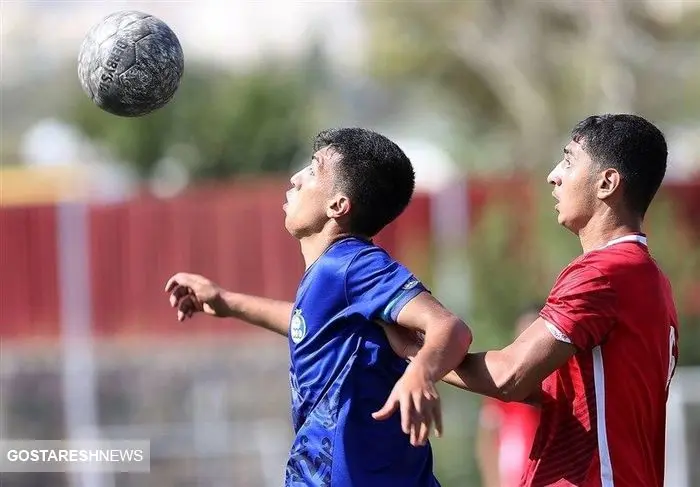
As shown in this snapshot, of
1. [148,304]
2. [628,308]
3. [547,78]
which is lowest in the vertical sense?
[628,308]

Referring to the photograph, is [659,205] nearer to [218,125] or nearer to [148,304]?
[148,304]

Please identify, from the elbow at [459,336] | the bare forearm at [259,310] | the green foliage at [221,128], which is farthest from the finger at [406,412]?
the green foliage at [221,128]

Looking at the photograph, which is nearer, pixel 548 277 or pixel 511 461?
pixel 511 461

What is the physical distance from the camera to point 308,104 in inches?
1211

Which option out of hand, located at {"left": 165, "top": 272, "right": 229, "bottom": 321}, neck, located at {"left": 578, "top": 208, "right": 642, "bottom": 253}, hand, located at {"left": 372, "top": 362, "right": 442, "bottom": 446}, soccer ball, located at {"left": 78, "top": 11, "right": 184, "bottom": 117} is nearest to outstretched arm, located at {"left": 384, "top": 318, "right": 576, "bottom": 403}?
hand, located at {"left": 372, "top": 362, "right": 442, "bottom": 446}

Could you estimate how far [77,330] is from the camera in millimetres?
14562

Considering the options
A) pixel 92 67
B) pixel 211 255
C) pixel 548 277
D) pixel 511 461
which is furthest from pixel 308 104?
pixel 92 67

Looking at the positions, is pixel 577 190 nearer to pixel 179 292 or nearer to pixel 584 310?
pixel 584 310

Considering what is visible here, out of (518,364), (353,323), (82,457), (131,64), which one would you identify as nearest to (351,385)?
(353,323)

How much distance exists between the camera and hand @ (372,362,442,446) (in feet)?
12.8

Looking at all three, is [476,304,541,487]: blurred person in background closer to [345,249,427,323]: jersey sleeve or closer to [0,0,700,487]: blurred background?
[0,0,700,487]: blurred background

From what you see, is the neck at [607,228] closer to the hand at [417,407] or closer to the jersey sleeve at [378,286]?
the jersey sleeve at [378,286]

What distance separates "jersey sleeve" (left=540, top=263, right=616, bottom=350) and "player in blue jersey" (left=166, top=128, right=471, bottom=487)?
0.31 metres

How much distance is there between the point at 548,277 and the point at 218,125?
19008 mm
